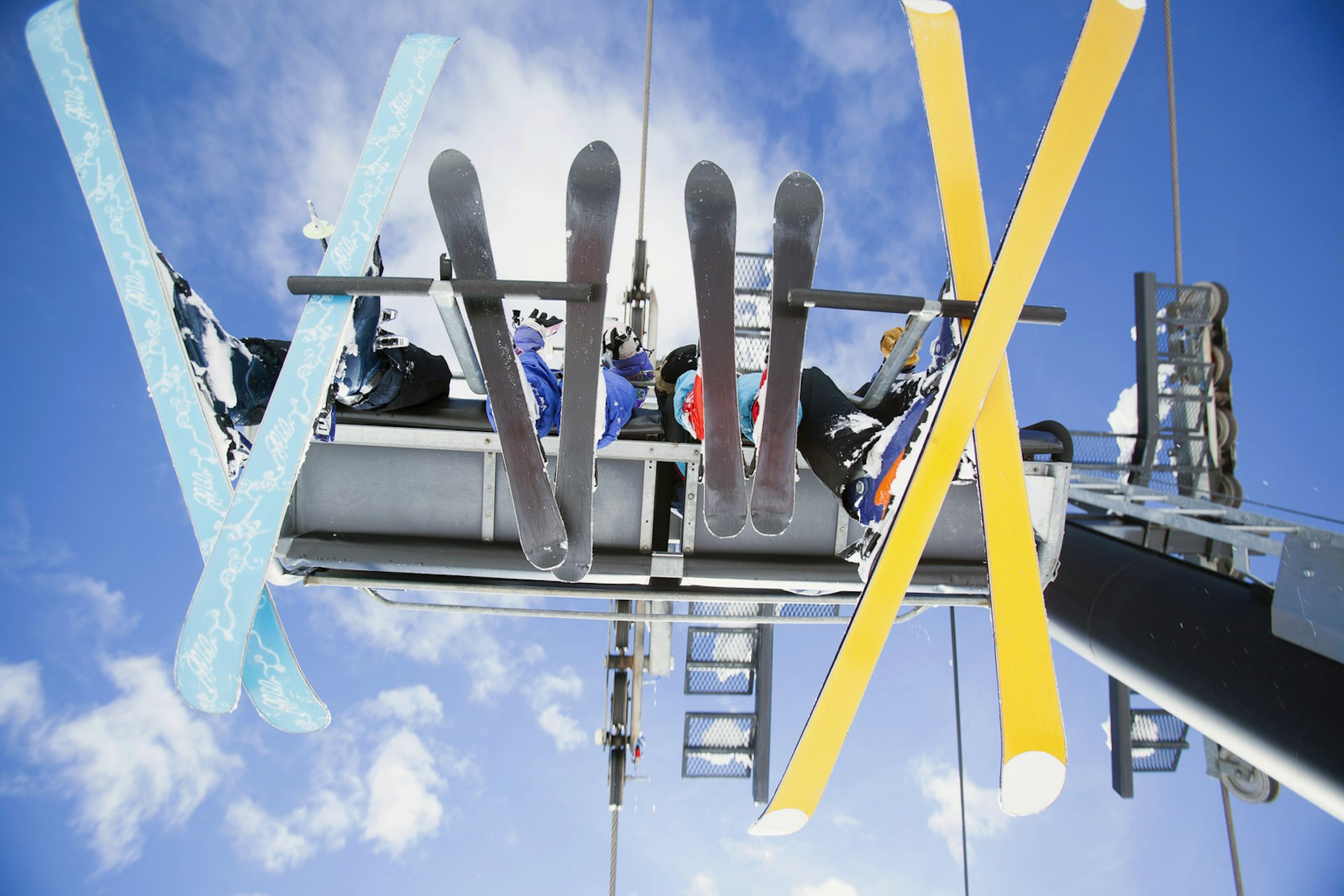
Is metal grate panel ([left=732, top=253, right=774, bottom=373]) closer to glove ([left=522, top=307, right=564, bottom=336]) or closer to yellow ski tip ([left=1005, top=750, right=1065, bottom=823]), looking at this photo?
glove ([left=522, top=307, right=564, bottom=336])

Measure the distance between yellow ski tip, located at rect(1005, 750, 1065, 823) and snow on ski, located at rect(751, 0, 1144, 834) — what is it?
20.0 inches

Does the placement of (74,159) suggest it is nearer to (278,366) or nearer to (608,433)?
(278,366)

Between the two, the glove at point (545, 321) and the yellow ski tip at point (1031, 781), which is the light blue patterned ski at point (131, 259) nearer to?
the glove at point (545, 321)

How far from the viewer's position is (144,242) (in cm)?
189

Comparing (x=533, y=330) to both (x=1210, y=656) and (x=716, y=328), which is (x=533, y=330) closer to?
(x=716, y=328)

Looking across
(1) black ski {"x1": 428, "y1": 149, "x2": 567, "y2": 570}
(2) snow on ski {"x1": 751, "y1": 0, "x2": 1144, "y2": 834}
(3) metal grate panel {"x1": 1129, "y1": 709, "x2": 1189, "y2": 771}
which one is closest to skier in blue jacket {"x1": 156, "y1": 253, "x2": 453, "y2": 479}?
(1) black ski {"x1": 428, "y1": 149, "x2": 567, "y2": 570}

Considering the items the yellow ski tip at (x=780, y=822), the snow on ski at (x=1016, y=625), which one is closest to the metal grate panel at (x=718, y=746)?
the yellow ski tip at (x=780, y=822)

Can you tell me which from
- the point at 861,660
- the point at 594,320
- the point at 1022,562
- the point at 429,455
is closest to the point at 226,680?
the point at 429,455

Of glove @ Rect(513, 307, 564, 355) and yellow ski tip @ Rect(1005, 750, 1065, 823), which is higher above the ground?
glove @ Rect(513, 307, 564, 355)

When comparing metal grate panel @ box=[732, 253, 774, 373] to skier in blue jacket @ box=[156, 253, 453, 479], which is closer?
skier in blue jacket @ box=[156, 253, 453, 479]

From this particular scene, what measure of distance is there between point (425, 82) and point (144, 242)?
41.2 inches

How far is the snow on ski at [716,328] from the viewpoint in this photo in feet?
6.39

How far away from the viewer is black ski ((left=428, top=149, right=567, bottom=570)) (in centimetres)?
186

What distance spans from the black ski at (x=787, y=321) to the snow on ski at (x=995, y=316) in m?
0.38
